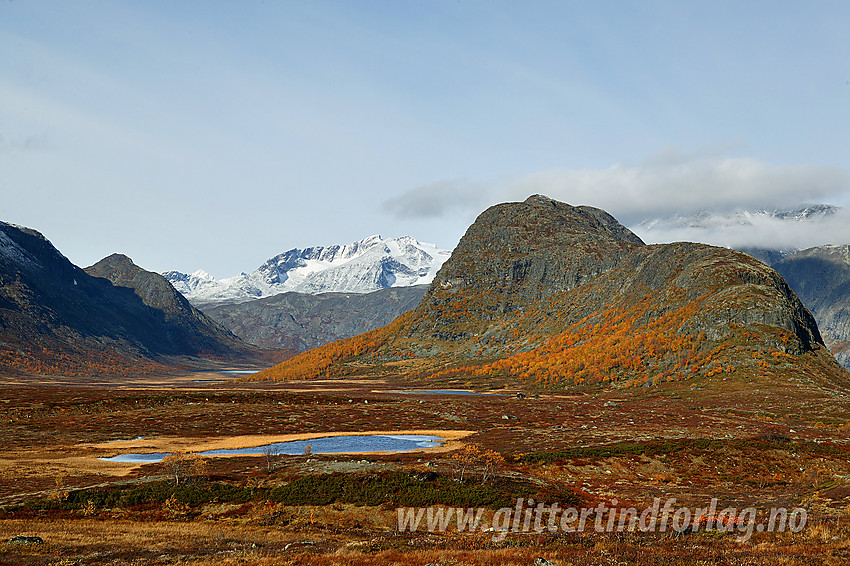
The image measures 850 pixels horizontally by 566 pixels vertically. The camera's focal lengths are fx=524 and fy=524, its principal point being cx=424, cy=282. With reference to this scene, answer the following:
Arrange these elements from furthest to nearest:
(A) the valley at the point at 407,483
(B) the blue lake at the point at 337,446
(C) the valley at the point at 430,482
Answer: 1. (B) the blue lake at the point at 337,446
2. (C) the valley at the point at 430,482
3. (A) the valley at the point at 407,483

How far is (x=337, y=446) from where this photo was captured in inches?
3398

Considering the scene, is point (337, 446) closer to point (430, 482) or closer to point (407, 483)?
point (407, 483)

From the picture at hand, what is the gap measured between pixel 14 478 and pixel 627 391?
163 meters

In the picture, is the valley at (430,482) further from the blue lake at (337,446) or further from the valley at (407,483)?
the blue lake at (337,446)

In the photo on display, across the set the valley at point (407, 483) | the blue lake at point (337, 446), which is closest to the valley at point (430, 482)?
the valley at point (407, 483)

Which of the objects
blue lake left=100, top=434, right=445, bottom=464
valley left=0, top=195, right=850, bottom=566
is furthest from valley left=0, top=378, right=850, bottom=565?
blue lake left=100, top=434, right=445, bottom=464

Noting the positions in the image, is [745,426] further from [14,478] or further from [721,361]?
[14,478]

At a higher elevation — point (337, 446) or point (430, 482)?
point (430, 482)

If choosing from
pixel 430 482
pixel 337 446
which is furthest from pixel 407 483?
pixel 337 446

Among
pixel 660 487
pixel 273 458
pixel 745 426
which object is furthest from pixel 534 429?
pixel 273 458

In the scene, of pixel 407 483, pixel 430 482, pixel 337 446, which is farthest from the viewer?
pixel 337 446

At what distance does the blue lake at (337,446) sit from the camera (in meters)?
76.9

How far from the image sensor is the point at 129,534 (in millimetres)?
37219

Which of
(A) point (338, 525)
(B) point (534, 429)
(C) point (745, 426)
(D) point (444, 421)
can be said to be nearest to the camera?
(A) point (338, 525)
